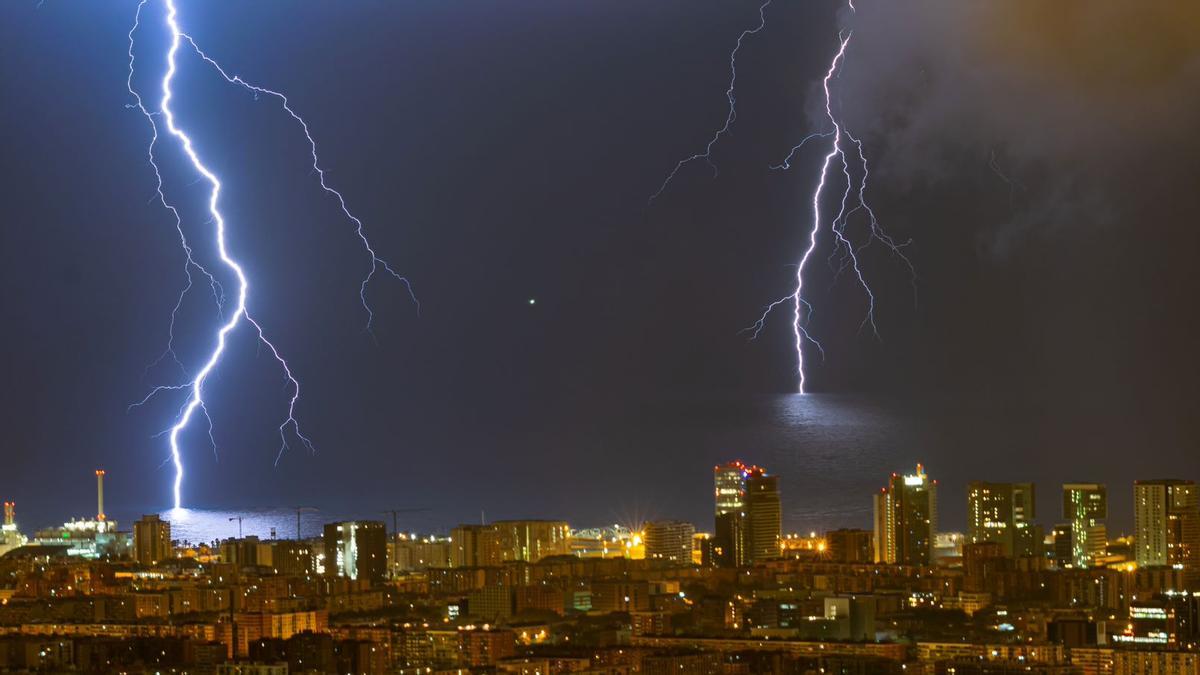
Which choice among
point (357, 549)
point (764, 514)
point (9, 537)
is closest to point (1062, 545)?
point (764, 514)

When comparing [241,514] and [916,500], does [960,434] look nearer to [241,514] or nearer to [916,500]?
[916,500]

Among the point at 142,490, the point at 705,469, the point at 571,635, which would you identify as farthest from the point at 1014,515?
the point at 142,490

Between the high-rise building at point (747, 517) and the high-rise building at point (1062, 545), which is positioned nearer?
the high-rise building at point (1062, 545)

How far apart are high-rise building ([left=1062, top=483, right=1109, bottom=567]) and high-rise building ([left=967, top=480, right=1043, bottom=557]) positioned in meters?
0.35

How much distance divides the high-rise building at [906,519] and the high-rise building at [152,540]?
796 centimetres

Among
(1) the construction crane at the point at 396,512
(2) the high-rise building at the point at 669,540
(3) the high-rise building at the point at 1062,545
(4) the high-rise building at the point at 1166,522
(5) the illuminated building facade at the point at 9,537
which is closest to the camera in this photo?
(4) the high-rise building at the point at 1166,522

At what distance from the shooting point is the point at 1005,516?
2442 cm

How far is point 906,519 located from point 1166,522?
2.90 m

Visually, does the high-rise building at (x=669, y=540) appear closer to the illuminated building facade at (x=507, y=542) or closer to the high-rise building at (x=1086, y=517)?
the illuminated building facade at (x=507, y=542)

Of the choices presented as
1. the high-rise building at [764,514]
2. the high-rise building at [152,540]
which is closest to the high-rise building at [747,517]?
the high-rise building at [764,514]

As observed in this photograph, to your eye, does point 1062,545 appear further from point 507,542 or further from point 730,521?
point 507,542

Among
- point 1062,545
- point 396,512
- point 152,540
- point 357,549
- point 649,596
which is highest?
point 396,512

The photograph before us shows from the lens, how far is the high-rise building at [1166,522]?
2239 centimetres

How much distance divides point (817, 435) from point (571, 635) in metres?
6.65
